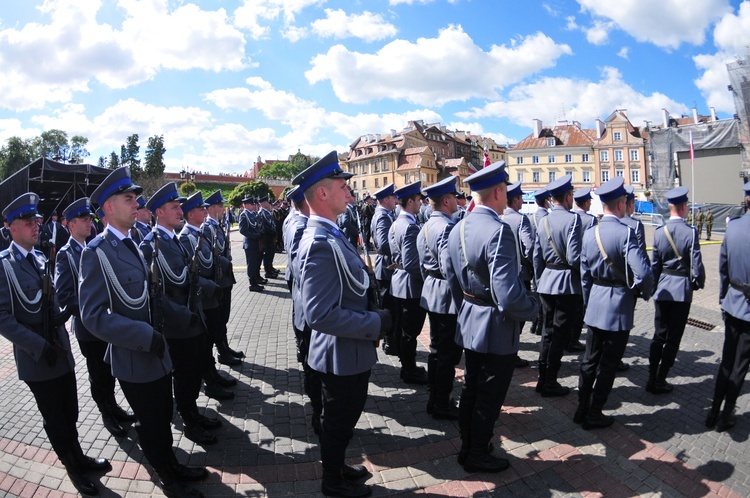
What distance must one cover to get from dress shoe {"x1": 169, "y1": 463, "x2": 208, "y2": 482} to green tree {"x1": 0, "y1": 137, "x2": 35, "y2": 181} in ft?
278

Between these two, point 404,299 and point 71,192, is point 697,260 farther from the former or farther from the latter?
point 71,192

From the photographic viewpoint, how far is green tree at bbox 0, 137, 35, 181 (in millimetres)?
68062

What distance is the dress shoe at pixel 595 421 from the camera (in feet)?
13.8

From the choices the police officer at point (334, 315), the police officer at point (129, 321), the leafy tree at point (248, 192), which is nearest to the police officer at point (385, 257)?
the police officer at point (334, 315)

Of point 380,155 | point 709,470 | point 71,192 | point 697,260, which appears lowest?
point 709,470

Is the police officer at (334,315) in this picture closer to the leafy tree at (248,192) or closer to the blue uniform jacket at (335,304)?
the blue uniform jacket at (335,304)

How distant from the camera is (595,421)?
13.8ft

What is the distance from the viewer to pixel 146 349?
2.93 metres

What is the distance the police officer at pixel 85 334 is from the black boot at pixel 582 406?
4.54 m

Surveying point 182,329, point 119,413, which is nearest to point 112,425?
point 119,413

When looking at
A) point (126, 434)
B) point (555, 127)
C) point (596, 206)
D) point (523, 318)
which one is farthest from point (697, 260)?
point (555, 127)

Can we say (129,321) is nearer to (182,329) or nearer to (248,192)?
(182,329)

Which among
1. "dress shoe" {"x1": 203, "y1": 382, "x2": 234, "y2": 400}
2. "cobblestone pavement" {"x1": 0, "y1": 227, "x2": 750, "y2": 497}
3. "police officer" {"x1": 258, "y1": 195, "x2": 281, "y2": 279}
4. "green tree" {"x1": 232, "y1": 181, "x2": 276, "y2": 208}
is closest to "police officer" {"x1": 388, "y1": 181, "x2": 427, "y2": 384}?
"cobblestone pavement" {"x1": 0, "y1": 227, "x2": 750, "y2": 497}

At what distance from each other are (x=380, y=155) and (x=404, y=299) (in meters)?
66.3
